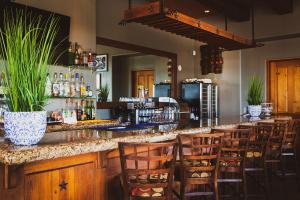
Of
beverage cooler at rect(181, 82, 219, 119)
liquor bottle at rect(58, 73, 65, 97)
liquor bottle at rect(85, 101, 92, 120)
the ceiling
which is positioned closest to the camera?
liquor bottle at rect(58, 73, 65, 97)

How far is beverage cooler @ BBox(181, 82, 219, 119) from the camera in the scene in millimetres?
7363

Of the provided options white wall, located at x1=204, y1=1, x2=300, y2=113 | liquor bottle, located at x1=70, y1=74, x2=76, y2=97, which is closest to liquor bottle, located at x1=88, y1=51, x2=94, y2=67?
liquor bottle, located at x1=70, y1=74, x2=76, y2=97

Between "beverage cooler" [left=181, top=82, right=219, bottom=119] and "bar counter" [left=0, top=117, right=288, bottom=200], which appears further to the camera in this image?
"beverage cooler" [left=181, top=82, right=219, bottom=119]

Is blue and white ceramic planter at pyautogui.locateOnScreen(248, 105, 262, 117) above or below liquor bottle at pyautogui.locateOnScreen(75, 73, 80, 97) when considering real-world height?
below

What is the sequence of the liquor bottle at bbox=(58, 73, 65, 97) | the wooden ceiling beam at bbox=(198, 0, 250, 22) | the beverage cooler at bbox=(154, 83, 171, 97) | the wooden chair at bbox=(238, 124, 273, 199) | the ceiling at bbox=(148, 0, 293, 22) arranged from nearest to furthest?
the wooden chair at bbox=(238, 124, 273, 199) < the liquor bottle at bbox=(58, 73, 65, 97) < the ceiling at bbox=(148, 0, 293, 22) < the wooden ceiling beam at bbox=(198, 0, 250, 22) < the beverage cooler at bbox=(154, 83, 171, 97)

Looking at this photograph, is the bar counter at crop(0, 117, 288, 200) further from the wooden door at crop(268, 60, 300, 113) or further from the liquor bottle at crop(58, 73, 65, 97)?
the wooden door at crop(268, 60, 300, 113)

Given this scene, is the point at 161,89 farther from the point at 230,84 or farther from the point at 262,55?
the point at 262,55

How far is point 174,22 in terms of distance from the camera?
3.72m

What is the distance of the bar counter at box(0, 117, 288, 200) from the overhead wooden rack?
143cm

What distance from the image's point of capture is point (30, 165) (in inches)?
72.4

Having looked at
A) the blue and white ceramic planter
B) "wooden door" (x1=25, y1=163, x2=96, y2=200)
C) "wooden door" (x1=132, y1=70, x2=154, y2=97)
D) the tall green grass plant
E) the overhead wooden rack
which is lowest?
"wooden door" (x1=25, y1=163, x2=96, y2=200)

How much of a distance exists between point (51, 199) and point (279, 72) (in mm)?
6582

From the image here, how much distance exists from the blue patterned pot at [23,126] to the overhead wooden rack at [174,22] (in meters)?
1.99

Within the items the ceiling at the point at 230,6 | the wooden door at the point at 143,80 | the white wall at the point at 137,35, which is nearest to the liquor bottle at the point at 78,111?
the white wall at the point at 137,35
